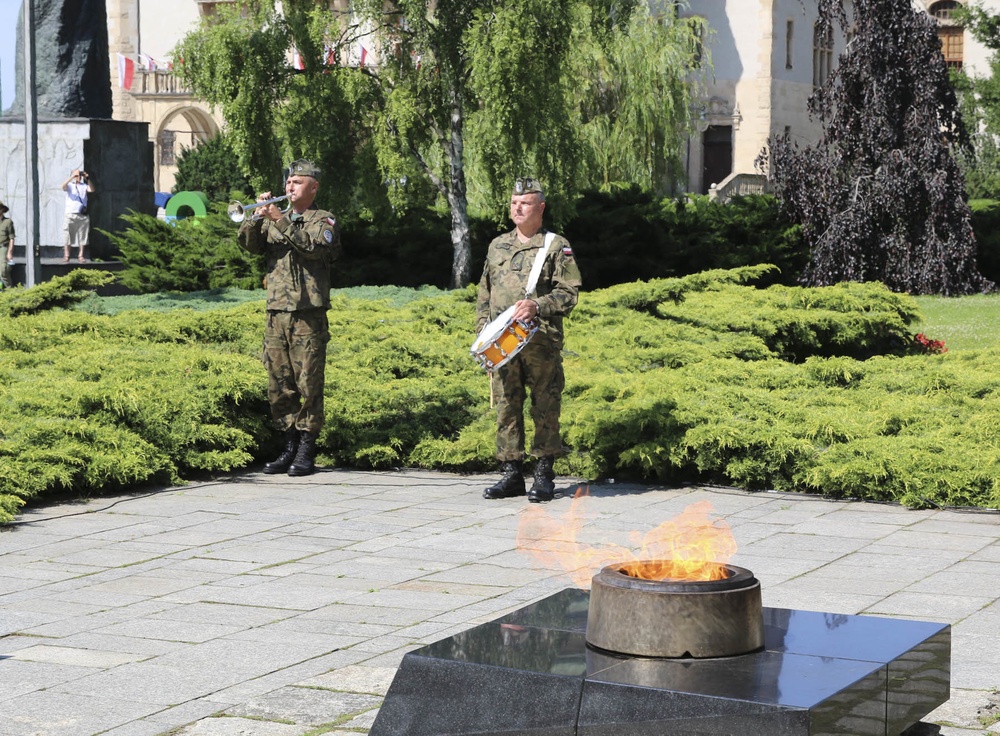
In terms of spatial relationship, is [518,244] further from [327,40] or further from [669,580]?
[327,40]

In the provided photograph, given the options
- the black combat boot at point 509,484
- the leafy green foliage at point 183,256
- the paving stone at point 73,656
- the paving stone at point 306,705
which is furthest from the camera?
the leafy green foliage at point 183,256

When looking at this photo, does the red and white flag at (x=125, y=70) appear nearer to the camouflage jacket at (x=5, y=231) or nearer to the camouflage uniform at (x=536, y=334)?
the camouflage jacket at (x=5, y=231)

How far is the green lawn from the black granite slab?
14.5m

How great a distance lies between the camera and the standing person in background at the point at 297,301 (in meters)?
9.59

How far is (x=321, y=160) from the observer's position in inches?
924

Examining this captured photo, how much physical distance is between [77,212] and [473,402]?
43.5ft

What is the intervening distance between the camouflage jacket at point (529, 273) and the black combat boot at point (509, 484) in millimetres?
833

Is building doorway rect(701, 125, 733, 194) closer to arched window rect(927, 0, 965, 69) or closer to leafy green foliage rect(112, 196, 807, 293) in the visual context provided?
arched window rect(927, 0, 965, 69)

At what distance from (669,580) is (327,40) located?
21.0m

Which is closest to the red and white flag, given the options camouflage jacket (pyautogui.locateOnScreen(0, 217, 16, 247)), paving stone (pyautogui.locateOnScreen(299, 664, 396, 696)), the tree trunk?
the tree trunk

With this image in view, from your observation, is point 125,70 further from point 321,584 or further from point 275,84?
point 321,584

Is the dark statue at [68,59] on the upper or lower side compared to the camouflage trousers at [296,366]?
upper

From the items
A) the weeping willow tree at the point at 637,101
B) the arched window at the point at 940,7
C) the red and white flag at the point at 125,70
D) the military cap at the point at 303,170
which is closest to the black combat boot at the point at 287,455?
the military cap at the point at 303,170

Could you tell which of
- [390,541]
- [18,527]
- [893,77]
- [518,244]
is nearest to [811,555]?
[390,541]
